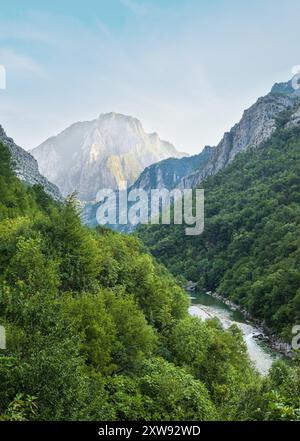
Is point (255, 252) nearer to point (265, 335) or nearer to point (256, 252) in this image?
point (256, 252)

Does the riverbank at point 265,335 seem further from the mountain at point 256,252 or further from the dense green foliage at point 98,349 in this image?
the dense green foliage at point 98,349

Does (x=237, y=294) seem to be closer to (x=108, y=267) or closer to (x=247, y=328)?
(x=247, y=328)

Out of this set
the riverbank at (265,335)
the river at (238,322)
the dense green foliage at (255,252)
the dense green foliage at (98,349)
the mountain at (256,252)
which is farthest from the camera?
the dense green foliage at (255,252)

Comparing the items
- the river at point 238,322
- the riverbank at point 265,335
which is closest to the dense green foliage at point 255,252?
the riverbank at point 265,335

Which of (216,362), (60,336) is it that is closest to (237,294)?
(216,362)

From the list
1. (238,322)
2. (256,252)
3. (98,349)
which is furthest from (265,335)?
(98,349)

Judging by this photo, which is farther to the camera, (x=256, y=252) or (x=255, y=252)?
(x=255, y=252)

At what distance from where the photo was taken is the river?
65250 mm

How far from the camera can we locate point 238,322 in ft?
302

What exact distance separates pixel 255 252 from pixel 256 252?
0.31m

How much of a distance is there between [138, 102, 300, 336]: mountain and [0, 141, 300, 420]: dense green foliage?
1425 inches

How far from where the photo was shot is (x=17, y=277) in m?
33.1

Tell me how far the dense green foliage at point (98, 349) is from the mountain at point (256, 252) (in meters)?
36.2

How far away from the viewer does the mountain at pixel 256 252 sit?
92812 mm
